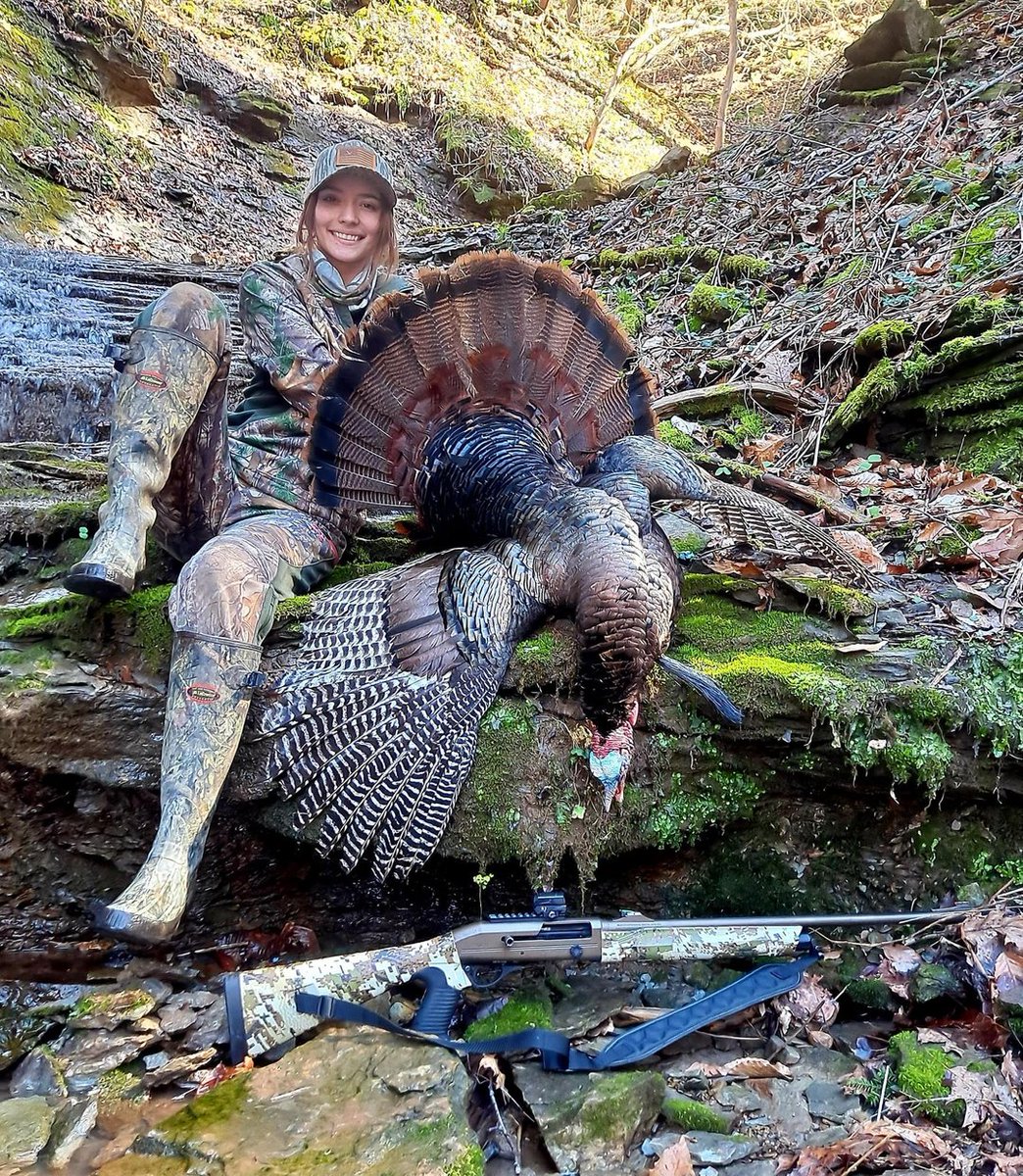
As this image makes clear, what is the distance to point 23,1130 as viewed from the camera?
2273 mm

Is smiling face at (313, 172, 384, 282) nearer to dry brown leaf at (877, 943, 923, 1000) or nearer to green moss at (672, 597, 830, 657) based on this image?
green moss at (672, 597, 830, 657)

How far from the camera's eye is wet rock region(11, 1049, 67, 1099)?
8.42 feet

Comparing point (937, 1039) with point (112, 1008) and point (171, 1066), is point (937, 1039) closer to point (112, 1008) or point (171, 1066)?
point (171, 1066)

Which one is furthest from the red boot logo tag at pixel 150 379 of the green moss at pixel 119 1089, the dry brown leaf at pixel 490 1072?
the dry brown leaf at pixel 490 1072

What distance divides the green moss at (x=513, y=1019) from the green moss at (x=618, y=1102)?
0.35 metres

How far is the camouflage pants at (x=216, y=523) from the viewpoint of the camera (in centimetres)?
295

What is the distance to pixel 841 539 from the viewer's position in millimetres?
4059

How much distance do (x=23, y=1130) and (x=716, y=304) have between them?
7994 millimetres

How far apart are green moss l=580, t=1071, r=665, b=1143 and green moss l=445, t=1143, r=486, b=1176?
367mm

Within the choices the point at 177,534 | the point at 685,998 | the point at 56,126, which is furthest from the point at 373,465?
the point at 56,126

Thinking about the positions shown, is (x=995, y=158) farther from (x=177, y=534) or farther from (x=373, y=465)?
(x=177, y=534)

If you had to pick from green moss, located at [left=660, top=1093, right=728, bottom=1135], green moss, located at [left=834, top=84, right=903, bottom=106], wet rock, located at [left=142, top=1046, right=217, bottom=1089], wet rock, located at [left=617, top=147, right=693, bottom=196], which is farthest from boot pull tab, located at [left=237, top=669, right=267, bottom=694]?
wet rock, located at [left=617, top=147, right=693, bottom=196]

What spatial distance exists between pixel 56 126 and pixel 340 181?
13.0 metres

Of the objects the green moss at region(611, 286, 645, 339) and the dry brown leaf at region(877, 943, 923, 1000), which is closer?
the dry brown leaf at region(877, 943, 923, 1000)
